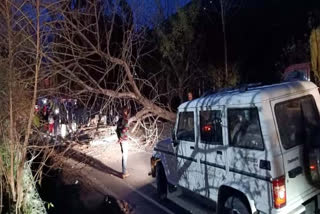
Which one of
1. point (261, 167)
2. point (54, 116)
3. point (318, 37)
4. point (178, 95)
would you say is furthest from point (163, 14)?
point (261, 167)

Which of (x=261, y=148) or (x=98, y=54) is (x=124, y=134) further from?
(x=261, y=148)

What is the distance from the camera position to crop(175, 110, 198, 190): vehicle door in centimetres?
557

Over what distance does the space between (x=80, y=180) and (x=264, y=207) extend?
6527 mm

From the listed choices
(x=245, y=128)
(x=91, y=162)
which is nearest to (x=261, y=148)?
(x=245, y=128)

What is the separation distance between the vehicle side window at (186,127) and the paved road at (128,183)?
1.51 m

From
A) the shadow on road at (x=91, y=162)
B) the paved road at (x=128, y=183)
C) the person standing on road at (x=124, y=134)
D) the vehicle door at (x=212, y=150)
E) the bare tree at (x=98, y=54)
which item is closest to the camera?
the vehicle door at (x=212, y=150)

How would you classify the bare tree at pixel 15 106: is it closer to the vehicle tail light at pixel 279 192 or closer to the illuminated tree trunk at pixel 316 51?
the vehicle tail light at pixel 279 192

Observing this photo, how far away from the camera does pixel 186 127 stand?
5848 mm

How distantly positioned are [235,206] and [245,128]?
116 centimetres

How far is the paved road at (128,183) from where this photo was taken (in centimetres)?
673

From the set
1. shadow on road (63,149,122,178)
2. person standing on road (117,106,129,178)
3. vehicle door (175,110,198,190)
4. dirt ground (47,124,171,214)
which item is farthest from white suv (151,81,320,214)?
shadow on road (63,149,122,178)

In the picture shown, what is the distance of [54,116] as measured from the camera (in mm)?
14289

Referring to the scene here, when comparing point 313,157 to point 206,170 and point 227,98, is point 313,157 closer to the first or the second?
point 227,98

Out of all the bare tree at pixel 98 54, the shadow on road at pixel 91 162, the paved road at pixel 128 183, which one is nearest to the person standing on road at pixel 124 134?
the paved road at pixel 128 183
